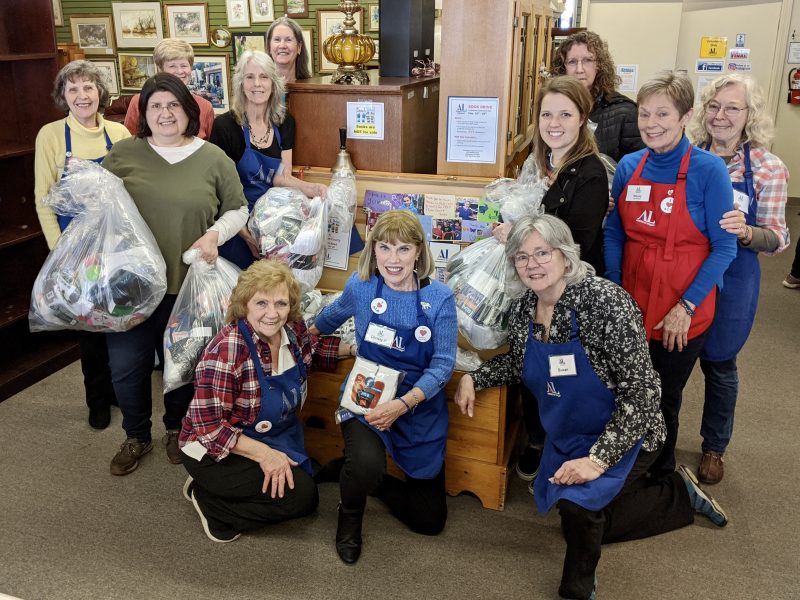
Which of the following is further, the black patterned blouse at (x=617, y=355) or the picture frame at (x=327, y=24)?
the picture frame at (x=327, y=24)

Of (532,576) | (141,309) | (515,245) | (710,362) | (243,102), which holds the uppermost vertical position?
(243,102)

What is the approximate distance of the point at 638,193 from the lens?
2305 millimetres

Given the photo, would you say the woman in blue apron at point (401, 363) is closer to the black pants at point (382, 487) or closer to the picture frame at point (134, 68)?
the black pants at point (382, 487)

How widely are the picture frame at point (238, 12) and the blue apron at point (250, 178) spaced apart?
12.2 feet

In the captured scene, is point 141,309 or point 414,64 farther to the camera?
point 414,64

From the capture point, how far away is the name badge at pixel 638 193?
2.29 metres

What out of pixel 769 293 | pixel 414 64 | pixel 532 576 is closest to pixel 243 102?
pixel 414 64

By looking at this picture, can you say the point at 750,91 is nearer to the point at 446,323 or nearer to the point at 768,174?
the point at 768,174

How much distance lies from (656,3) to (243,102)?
503cm

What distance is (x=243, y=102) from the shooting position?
2.73 m

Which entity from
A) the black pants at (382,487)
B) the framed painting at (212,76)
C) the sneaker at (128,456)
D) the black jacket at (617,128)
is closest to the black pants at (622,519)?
the black pants at (382,487)

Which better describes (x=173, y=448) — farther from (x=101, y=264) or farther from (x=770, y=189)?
(x=770, y=189)

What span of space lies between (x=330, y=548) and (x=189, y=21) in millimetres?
5301

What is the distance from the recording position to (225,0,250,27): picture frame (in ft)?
19.8
